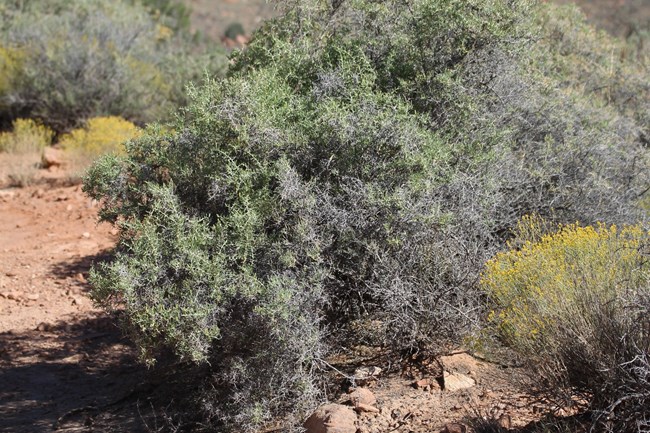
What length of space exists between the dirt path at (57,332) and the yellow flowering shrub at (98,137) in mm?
989

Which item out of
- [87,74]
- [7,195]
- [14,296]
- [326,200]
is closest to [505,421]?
[326,200]

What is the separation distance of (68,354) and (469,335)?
389 cm

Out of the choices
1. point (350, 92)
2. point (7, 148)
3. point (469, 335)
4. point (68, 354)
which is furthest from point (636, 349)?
point (7, 148)

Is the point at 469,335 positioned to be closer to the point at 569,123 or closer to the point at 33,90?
the point at 569,123

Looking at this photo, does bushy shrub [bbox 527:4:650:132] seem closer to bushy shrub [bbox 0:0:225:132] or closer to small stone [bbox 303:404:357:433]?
small stone [bbox 303:404:357:433]

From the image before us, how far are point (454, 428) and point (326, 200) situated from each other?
1763 mm

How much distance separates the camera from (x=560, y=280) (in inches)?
196

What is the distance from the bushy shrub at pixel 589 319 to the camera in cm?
454

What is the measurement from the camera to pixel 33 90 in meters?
13.8

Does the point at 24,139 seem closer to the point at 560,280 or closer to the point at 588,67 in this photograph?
the point at 588,67

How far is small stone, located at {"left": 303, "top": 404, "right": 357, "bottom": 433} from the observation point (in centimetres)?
529

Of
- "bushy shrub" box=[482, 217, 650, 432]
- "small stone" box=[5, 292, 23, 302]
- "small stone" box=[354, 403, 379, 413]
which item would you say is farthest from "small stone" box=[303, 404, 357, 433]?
"small stone" box=[5, 292, 23, 302]

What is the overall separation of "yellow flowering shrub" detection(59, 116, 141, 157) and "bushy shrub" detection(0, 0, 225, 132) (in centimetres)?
79

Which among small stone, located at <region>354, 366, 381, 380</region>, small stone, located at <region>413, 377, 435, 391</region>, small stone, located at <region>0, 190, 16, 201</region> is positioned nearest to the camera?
small stone, located at <region>413, 377, 435, 391</region>
